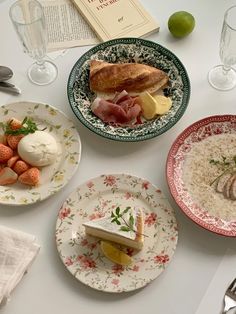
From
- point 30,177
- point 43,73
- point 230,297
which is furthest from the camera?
point 43,73

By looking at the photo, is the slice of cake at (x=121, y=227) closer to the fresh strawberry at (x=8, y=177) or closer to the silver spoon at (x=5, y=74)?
the fresh strawberry at (x=8, y=177)

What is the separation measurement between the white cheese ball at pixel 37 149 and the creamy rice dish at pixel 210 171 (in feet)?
1.03

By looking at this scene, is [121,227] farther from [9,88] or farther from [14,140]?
[9,88]

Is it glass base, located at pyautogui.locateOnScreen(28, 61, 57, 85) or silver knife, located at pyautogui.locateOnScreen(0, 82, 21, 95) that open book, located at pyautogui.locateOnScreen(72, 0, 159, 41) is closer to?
glass base, located at pyautogui.locateOnScreen(28, 61, 57, 85)

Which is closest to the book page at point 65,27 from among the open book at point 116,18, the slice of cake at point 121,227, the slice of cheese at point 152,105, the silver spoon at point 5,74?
the open book at point 116,18

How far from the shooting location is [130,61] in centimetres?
141

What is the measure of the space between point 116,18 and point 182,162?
19.7 inches

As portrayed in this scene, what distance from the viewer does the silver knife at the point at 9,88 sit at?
1364 millimetres

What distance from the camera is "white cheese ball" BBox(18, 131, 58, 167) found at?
47.7 inches

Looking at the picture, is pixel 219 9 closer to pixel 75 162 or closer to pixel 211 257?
pixel 75 162

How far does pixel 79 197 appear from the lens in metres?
1.18

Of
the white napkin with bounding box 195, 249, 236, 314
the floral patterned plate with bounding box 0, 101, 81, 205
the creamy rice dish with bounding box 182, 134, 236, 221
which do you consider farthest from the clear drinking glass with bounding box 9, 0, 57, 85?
the white napkin with bounding box 195, 249, 236, 314

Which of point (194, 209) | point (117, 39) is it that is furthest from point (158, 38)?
point (194, 209)

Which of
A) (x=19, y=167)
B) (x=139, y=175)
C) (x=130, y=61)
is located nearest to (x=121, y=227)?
(x=139, y=175)
